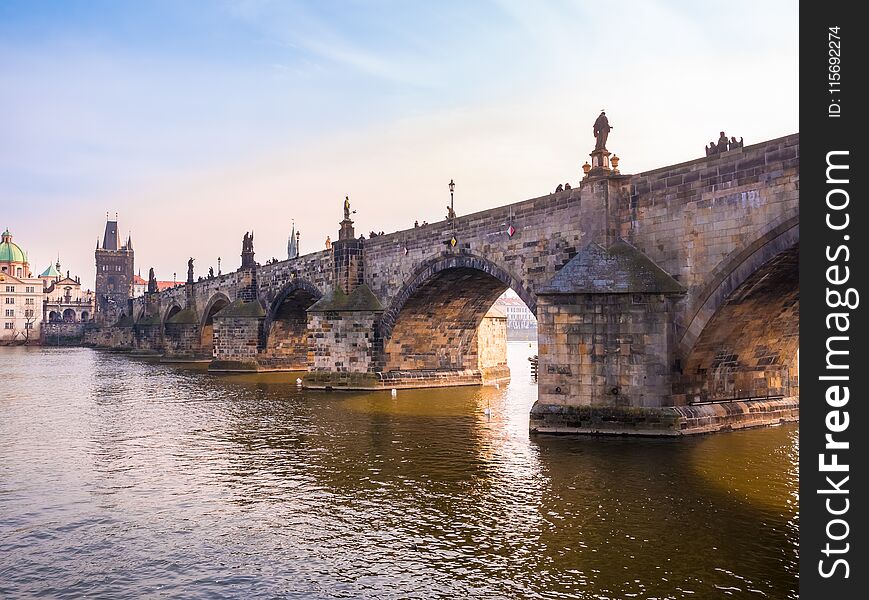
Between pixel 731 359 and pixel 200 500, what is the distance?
15423 millimetres

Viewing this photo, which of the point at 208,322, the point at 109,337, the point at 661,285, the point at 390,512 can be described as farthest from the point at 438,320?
the point at 109,337

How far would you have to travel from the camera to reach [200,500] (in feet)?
45.6

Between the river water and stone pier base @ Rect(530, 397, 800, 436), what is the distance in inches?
20.4

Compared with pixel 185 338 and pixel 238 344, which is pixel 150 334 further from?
pixel 238 344

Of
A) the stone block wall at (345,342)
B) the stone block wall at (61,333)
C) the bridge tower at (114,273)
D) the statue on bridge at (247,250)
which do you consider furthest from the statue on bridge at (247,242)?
the bridge tower at (114,273)

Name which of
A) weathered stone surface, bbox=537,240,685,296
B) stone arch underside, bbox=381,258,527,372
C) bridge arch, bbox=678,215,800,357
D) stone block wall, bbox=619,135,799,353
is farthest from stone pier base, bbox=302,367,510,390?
bridge arch, bbox=678,215,800,357

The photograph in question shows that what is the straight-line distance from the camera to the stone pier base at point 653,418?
63.2 feet

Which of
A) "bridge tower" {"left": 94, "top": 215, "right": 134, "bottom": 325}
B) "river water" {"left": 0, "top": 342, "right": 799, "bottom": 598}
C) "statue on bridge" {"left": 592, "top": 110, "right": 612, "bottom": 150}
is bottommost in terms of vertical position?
"river water" {"left": 0, "top": 342, "right": 799, "bottom": 598}

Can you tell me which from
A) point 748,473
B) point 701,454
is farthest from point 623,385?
point 748,473

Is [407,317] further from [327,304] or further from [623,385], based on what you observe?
[623,385]

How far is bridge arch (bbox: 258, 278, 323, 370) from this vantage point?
4853 centimetres

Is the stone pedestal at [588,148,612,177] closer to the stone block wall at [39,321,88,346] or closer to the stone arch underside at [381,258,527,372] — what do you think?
the stone arch underside at [381,258,527,372]
